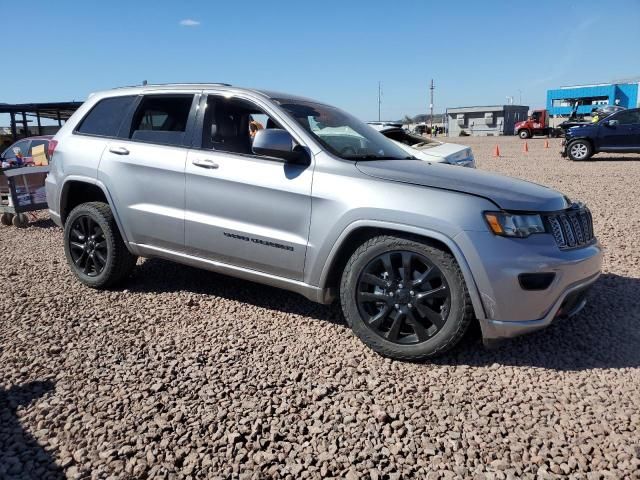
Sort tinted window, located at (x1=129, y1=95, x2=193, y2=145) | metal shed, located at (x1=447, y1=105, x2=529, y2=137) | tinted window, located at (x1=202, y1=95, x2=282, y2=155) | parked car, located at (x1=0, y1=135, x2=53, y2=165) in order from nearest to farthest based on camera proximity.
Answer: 1. tinted window, located at (x1=202, y1=95, x2=282, y2=155)
2. tinted window, located at (x1=129, y1=95, x2=193, y2=145)
3. parked car, located at (x1=0, y1=135, x2=53, y2=165)
4. metal shed, located at (x1=447, y1=105, x2=529, y2=137)

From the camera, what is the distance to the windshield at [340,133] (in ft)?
12.6

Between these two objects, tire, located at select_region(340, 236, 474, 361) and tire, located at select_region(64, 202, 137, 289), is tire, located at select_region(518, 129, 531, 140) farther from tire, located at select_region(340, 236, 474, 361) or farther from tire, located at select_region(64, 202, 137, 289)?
tire, located at select_region(340, 236, 474, 361)

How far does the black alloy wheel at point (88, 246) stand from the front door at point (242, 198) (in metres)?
1.09

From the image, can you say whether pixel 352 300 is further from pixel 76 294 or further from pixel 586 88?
pixel 586 88

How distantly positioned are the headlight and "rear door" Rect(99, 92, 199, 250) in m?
2.36

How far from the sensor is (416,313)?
130 inches

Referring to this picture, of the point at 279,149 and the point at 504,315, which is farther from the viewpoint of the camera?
the point at 279,149

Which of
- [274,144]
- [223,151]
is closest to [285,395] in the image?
[274,144]

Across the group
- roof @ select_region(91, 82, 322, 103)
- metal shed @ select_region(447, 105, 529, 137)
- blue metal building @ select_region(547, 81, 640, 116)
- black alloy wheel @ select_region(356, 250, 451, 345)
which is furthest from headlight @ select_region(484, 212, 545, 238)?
metal shed @ select_region(447, 105, 529, 137)

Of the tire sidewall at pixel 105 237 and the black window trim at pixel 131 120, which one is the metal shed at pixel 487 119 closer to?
the black window trim at pixel 131 120

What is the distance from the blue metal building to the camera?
55094 millimetres

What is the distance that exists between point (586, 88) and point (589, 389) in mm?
62890

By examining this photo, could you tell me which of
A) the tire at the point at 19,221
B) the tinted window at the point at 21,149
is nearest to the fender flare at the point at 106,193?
the tire at the point at 19,221

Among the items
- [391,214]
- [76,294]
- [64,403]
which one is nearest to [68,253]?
[76,294]
